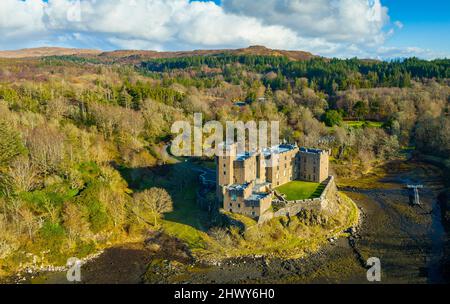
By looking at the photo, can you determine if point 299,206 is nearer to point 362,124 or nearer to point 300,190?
point 300,190

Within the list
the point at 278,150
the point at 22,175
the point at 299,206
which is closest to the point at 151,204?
the point at 22,175

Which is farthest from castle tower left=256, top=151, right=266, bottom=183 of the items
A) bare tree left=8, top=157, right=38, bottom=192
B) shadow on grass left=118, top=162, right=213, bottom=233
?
bare tree left=8, top=157, right=38, bottom=192

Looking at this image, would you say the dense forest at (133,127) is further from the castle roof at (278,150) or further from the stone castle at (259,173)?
the castle roof at (278,150)

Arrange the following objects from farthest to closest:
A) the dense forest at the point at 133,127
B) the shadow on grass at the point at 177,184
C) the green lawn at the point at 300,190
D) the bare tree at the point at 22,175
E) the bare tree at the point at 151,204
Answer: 1. the green lawn at the point at 300,190
2. the shadow on grass at the point at 177,184
3. the bare tree at the point at 151,204
4. the bare tree at the point at 22,175
5. the dense forest at the point at 133,127

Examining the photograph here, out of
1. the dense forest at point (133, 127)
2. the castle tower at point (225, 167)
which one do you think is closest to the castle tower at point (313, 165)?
the castle tower at point (225, 167)

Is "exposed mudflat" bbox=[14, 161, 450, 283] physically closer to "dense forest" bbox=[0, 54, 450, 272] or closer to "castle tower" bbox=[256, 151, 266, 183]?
"dense forest" bbox=[0, 54, 450, 272]
